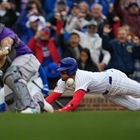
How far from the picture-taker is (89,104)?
13.2 meters

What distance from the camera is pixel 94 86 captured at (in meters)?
10.5

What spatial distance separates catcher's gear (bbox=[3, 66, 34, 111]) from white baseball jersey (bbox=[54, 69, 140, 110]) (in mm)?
794

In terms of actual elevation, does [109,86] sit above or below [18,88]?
below

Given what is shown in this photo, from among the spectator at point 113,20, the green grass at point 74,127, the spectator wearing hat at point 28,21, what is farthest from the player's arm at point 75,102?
the spectator at point 113,20

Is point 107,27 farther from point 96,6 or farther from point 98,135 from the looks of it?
point 98,135

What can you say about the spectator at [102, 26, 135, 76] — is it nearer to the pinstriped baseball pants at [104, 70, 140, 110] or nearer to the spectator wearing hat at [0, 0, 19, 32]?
the spectator wearing hat at [0, 0, 19, 32]

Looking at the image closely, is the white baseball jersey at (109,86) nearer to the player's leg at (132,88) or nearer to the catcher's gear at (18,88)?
the player's leg at (132,88)

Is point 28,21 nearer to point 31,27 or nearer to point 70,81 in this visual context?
point 31,27

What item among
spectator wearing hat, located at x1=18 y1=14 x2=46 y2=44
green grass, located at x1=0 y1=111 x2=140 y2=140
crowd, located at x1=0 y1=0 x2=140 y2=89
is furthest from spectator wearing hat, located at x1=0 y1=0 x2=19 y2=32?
green grass, located at x1=0 y1=111 x2=140 y2=140

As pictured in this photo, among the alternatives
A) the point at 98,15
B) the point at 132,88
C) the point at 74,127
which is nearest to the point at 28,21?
the point at 98,15

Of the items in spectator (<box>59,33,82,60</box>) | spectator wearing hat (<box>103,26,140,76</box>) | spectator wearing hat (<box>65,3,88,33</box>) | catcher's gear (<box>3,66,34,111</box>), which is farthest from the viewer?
spectator wearing hat (<box>65,3,88,33</box>)

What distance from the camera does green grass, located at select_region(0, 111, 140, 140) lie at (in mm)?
6570

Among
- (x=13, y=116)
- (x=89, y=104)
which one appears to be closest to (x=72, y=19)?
(x=89, y=104)

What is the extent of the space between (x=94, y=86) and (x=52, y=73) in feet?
10.1
